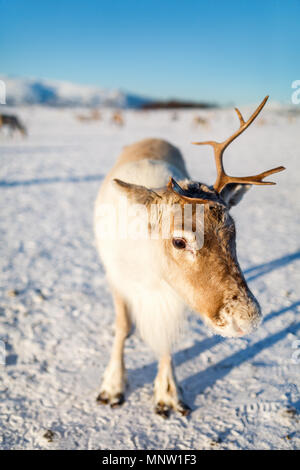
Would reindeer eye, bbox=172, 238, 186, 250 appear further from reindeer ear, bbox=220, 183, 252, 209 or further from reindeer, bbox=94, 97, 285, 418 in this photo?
reindeer ear, bbox=220, 183, 252, 209

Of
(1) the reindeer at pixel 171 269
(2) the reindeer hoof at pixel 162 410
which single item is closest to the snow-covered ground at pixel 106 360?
(2) the reindeer hoof at pixel 162 410

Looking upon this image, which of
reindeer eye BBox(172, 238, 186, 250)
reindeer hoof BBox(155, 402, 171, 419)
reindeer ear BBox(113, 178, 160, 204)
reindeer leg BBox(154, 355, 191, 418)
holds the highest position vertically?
reindeer ear BBox(113, 178, 160, 204)

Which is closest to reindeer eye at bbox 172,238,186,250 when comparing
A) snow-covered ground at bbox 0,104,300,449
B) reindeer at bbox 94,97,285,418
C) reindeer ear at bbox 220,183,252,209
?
reindeer at bbox 94,97,285,418

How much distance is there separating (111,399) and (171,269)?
4.24 feet

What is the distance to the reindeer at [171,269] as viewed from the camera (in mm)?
1561

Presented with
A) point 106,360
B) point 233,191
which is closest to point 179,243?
point 233,191

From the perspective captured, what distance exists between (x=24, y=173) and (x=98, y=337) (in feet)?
22.9

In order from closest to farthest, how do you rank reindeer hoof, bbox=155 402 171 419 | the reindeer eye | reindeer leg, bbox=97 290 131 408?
the reindeer eye, reindeer hoof, bbox=155 402 171 419, reindeer leg, bbox=97 290 131 408

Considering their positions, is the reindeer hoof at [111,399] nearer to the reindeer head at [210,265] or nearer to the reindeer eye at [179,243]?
the reindeer head at [210,265]

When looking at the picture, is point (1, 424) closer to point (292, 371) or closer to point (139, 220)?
point (139, 220)

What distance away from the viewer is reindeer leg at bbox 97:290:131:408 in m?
2.37

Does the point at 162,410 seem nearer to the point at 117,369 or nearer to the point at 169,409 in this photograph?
the point at 169,409

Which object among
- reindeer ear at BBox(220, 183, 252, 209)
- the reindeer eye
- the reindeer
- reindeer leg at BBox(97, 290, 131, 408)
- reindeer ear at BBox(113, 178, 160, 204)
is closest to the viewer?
the reindeer

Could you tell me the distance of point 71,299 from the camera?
3.43m
